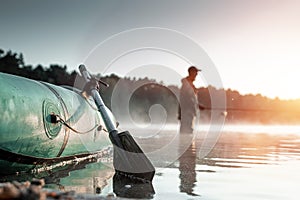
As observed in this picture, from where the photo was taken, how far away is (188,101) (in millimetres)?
15352

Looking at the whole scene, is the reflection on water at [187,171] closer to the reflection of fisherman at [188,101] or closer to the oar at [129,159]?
the oar at [129,159]

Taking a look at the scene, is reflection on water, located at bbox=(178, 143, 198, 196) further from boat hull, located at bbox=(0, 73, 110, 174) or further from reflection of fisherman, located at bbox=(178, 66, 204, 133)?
reflection of fisherman, located at bbox=(178, 66, 204, 133)

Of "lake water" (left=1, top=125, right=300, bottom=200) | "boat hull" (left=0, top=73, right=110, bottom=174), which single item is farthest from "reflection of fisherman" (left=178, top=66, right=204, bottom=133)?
"boat hull" (left=0, top=73, right=110, bottom=174)

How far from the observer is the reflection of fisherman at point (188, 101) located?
14906 millimetres

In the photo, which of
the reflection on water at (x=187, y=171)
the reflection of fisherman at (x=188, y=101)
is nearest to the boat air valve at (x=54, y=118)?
the reflection on water at (x=187, y=171)

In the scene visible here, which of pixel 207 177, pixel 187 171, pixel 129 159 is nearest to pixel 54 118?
pixel 129 159

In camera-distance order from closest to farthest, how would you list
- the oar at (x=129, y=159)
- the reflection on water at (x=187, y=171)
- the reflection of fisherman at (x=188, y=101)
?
1. the reflection on water at (x=187, y=171)
2. the oar at (x=129, y=159)
3. the reflection of fisherman at (x=188, y=101)

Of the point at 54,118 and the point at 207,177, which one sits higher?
the point at 54,118

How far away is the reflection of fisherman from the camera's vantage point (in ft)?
48.9

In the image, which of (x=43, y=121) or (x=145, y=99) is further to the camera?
(x=145, y=99)

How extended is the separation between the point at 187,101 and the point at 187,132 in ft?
4.01

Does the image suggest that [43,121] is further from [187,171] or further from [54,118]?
[187,171]

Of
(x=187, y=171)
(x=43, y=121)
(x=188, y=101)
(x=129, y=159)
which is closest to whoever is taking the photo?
(x=129, y=159)

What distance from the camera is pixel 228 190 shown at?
4703 mm
